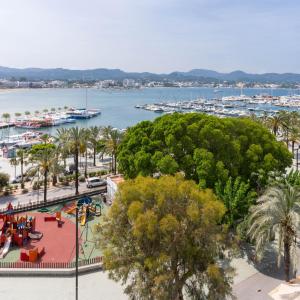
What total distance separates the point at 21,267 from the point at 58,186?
19.8 metres

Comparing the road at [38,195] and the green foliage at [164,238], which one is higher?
the green foliage at [164,238]

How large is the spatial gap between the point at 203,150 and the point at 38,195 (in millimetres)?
18667

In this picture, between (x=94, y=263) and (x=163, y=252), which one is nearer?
(x=163, y=252)

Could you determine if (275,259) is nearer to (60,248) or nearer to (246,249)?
(246,249)

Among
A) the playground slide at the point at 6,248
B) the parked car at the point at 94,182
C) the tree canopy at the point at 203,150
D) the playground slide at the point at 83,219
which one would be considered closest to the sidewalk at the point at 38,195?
the parked car at the point at 94,182

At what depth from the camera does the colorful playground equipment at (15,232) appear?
986 inches

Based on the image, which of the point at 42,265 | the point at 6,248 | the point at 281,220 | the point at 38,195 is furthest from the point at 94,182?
the point at 281,220

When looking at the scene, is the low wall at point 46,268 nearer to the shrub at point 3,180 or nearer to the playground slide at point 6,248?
the playground slide at point 6,248

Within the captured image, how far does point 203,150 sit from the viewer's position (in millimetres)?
25359

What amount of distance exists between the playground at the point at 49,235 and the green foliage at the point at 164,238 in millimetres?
6093

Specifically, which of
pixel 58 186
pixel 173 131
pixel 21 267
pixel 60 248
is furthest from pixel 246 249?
pixel 58 186

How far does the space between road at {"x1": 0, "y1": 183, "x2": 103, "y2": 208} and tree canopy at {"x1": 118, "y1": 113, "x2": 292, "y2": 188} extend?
11110 millimetres

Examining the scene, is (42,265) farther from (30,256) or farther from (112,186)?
(112,186)

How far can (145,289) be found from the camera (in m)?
14.1
